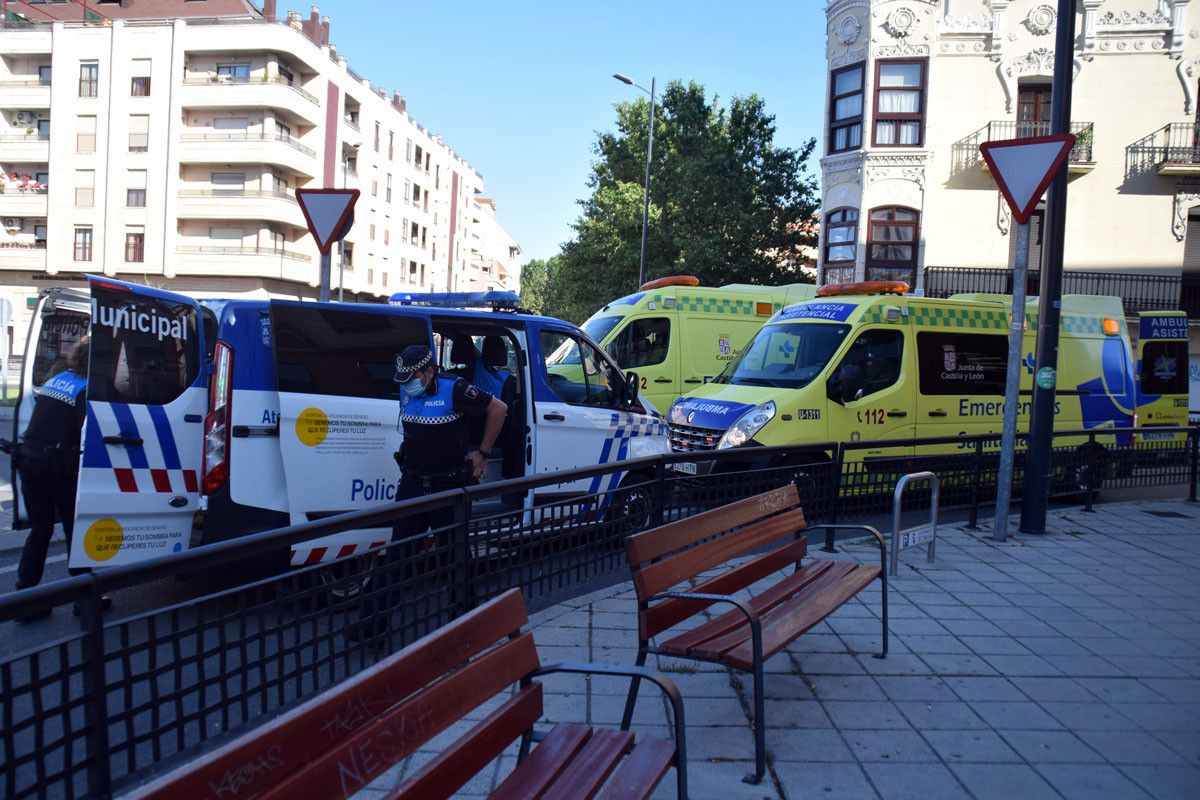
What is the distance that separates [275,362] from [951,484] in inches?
239

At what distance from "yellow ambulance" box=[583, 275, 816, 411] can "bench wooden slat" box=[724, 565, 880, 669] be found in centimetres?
823

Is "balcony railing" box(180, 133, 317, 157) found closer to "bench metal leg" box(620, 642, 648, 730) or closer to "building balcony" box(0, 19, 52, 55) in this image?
"building balcony" box(0, 19, 52, 55)

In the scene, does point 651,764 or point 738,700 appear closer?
point 651,764

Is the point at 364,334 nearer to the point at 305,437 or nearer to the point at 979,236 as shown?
the point at 305,437

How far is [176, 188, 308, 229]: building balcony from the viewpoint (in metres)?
45.1

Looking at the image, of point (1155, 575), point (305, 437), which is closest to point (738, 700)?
point (305, 437)

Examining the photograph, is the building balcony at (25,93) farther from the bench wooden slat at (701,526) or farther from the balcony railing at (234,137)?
the bench wooden slat at (701,526)

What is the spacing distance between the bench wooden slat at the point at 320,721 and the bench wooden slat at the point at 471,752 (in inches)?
6.8

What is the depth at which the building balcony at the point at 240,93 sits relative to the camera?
44719 millimetres

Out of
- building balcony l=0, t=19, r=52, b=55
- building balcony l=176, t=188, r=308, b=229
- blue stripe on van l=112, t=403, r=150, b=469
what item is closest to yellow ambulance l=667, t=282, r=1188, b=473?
blue stripe on van l=112, t=403, r=150, b=469

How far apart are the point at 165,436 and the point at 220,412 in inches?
13.4

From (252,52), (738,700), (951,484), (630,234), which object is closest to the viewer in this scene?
(738,700)

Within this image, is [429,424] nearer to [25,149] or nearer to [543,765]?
[543,765]

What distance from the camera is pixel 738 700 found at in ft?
13.7
